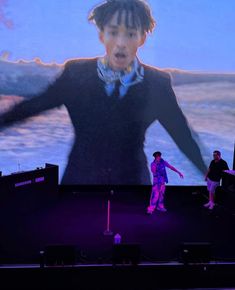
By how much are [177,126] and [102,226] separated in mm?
5172

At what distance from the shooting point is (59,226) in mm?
9391

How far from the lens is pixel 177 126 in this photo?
13273 mm

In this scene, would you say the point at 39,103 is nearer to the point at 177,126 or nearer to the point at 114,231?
the point at 177,126

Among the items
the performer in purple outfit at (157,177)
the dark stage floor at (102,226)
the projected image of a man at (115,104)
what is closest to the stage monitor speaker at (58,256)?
the dark stage floor at (102,226)

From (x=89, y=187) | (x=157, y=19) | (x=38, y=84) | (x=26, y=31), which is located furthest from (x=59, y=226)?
(x=157, y=19)

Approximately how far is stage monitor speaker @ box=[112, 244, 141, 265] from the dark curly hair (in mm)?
8179

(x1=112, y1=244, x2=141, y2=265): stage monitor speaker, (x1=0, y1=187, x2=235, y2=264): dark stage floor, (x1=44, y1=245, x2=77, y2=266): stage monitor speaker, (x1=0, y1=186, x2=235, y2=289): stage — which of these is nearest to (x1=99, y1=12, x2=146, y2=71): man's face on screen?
(x1=0, y1=186, x2=235, y2=289): stage

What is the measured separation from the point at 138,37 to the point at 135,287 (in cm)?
868

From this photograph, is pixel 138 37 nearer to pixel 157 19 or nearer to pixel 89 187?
pixel 157 19

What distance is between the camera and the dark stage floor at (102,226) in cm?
785

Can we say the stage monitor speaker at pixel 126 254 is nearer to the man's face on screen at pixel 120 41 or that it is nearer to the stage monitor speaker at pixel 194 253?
the stage monitor speaker at pixel 194 253

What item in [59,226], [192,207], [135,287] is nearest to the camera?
[135,287]

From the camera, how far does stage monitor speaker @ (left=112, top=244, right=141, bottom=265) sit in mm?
6250

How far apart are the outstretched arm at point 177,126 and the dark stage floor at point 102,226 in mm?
1648
